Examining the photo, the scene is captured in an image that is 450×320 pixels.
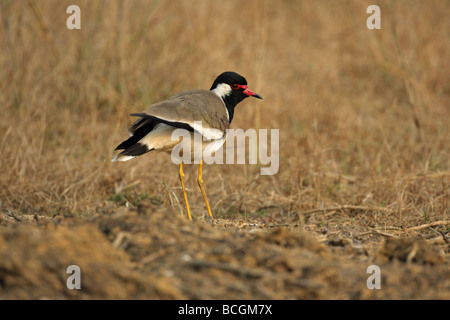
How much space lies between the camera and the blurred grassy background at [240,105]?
511 centimetres

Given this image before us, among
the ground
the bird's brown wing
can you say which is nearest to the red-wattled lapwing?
the bird's brown wing

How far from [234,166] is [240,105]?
1417 mm

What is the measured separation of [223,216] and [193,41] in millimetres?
3354

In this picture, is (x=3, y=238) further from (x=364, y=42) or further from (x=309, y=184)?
(x=364, y=42)

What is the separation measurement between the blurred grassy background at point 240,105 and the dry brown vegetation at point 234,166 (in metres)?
0.02

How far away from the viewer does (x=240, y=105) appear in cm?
732

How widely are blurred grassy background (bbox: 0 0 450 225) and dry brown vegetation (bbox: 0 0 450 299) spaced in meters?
0.02

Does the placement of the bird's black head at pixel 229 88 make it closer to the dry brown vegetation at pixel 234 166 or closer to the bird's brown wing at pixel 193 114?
the bird's brown wing at pixel 193 114

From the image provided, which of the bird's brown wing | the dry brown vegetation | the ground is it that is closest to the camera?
the ground

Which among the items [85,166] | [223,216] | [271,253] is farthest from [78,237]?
[85,166]

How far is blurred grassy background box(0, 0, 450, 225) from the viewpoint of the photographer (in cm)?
511

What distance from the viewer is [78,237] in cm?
284

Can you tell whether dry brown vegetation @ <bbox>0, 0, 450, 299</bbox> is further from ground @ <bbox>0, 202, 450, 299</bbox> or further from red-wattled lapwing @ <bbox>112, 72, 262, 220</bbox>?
red-wattled lapwing @ <bbox>112, 72, 262, 220</bbox>

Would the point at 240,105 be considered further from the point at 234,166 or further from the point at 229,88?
the point at 229,88
